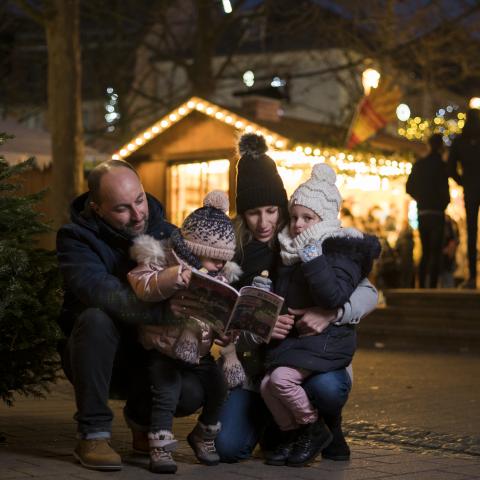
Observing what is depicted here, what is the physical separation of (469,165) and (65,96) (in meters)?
5.52

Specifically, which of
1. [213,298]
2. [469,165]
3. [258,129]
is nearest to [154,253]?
[213,298]

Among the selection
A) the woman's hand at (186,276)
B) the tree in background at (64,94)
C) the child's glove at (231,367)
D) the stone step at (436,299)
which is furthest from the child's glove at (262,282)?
the tree in background at (64,94)

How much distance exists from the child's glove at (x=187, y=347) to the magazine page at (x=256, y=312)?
20 cm

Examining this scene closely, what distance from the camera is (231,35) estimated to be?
5306 centimetres

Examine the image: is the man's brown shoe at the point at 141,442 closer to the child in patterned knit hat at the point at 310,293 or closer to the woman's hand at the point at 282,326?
the child in patterned knit hat at the point at 310,293

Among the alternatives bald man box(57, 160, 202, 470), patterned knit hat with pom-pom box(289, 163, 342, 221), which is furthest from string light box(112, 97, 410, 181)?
bald man box(57, 160, 202, 470)

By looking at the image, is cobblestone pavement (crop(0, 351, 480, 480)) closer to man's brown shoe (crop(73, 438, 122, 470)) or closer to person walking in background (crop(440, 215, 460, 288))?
man's brown shoe (crop(73, 438, 122, 470))

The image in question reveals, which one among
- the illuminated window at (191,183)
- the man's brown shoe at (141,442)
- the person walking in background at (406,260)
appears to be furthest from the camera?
the illuminated window at (191,183)

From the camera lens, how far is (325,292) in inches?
215

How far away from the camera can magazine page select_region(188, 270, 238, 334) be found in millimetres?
4918

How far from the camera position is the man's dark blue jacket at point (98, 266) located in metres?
5.25

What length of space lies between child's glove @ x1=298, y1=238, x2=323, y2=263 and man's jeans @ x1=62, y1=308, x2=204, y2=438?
0.77m

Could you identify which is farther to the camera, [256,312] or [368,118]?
[368,118]

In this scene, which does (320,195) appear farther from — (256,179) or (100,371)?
(100,371)
